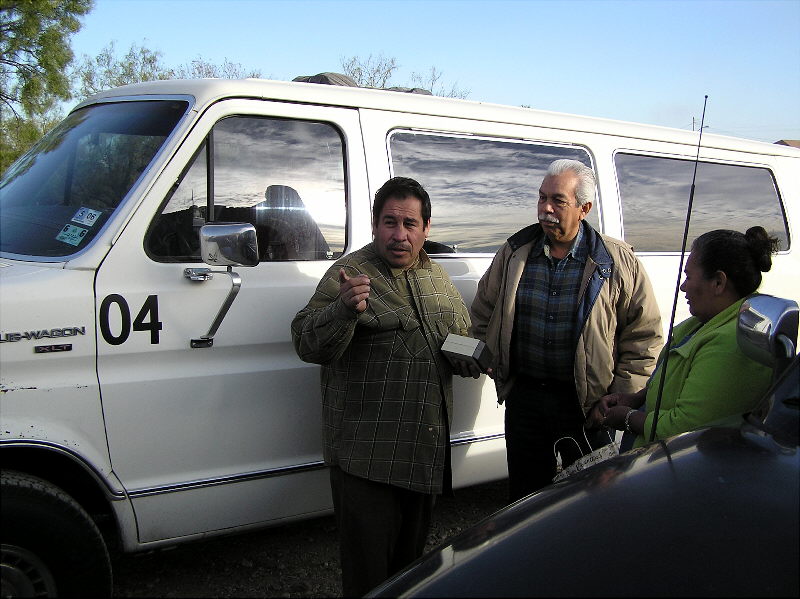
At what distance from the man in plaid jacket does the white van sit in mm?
473

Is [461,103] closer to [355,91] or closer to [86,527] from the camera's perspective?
[355,91]

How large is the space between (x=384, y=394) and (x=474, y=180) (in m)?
1.67

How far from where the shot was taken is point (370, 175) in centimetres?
360

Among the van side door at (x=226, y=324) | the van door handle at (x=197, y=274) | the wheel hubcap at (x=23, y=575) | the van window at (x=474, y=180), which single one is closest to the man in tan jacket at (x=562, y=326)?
the van window at (x=474, y=180)

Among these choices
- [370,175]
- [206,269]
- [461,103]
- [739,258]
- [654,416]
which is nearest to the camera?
[654,416]

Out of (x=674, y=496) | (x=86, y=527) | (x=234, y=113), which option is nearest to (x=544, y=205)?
(x=234, y=113)

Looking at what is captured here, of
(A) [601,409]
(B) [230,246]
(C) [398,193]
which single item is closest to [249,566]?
(B) [230,246]

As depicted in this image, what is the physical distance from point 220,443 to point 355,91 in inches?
70.5

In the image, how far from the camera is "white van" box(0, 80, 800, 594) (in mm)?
2793

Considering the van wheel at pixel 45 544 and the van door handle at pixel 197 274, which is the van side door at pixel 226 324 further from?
the van wheel at pixel 45 544

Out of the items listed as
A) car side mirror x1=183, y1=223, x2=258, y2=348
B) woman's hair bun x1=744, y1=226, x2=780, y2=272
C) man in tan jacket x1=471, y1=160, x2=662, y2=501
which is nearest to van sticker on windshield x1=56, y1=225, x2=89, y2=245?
car side mirror x1=183, y1=223, x2=258, y2=348

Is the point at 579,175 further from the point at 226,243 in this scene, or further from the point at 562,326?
the point at 226,243

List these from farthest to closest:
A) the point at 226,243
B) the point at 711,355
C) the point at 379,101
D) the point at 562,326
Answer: the point at 379,101 → the point at 562,326 → the point at 226,243 → the point at 711,355

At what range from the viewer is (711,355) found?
2.46m
